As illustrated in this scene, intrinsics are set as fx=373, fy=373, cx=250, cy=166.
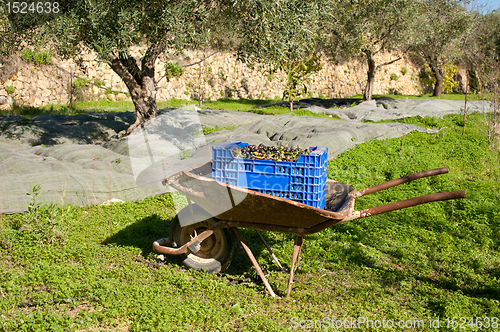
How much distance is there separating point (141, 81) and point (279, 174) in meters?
7.68

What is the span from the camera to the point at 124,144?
9133 mm

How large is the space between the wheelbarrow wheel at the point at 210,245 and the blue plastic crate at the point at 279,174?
2.01ft

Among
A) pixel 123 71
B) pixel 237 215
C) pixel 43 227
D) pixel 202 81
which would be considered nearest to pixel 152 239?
pixel 43 227

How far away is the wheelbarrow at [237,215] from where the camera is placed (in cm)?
360

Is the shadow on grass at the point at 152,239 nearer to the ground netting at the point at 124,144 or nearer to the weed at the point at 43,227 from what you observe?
the weed at the point at 43,227

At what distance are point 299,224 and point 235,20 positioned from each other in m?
7.67

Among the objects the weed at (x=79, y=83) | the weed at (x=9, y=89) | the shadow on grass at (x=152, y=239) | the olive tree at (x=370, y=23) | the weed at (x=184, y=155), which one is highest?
the olive tree at (x=370, y=23)

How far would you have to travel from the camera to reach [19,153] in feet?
26.5

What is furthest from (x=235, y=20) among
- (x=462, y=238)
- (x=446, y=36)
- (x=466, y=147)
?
(x=446, y=36)

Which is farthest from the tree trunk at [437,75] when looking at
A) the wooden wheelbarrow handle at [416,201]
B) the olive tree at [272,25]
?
the wooden wheelbarrow handle at [416,201]

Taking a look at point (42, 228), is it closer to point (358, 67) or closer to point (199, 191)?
point (199, 191)

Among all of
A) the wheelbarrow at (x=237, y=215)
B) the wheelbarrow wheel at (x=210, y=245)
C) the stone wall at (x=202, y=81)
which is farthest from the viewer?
the stone wall at (x=202, y=81)

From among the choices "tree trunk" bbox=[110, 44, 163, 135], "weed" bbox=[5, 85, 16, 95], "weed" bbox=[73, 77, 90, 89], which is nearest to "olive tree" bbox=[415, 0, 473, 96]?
"tree trunk" bbox=[110, 44, 163, 135]

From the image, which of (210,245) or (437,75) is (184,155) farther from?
(437,75)
